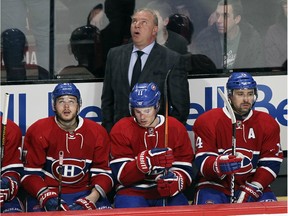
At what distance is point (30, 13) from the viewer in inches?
343

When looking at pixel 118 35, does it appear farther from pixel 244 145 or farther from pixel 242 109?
pixel 244 145

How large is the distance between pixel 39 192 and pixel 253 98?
157 cm

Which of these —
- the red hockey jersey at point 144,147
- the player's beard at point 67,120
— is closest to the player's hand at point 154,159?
the red hockey jersey at point 144,147

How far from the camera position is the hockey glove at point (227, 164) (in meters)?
7.81

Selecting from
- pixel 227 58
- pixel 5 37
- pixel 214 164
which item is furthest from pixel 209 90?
pixel 5 37

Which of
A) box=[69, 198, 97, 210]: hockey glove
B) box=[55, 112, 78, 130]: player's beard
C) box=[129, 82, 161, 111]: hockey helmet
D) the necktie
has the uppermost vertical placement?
the necktie

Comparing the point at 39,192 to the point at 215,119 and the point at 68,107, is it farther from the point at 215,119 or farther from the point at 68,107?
the point at 215,119

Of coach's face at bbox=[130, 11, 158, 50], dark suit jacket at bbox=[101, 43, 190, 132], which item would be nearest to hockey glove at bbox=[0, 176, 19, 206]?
dark suit jacket at bbox=[101, 43, 190, 132]

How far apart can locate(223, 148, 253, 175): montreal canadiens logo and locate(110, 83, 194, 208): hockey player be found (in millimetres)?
335

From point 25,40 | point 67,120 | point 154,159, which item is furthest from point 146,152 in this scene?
A: point 25,40

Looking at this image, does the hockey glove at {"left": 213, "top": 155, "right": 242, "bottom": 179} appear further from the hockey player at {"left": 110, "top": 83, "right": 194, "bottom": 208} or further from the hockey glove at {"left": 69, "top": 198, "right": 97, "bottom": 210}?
the hockey glove at {"left": 69, "top": 198, "right": 97, "bottom": 210}

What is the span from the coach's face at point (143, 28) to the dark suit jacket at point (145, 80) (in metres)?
0.09

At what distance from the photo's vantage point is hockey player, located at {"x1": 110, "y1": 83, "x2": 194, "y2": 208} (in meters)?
7.91

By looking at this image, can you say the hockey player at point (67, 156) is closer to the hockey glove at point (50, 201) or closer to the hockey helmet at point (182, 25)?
the hockey glove at point (50, 201)
